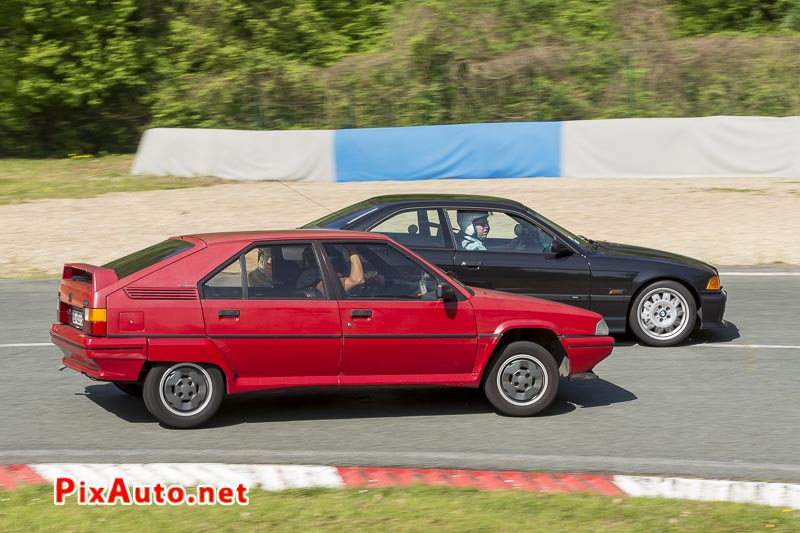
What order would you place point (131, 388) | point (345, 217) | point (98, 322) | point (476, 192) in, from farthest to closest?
point (476, 192)
point (345, 217)
point (131, 388)
point (98, 322)

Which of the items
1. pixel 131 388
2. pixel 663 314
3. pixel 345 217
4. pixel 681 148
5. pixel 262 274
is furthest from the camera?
pixel 681 148

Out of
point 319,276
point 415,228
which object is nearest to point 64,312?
point 319,276

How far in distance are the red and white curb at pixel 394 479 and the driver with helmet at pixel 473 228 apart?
4.07m

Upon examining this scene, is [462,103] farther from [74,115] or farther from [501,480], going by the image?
[501,480]

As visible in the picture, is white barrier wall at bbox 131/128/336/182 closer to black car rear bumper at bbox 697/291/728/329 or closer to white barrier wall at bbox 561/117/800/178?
white barrier wall at bbox 561/117/800/178

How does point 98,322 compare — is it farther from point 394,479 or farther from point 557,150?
point 557,150

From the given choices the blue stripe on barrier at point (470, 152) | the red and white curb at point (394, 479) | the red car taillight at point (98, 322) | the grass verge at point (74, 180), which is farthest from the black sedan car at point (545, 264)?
the grass verge at point (74, 180)

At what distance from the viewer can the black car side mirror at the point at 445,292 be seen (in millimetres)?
7655

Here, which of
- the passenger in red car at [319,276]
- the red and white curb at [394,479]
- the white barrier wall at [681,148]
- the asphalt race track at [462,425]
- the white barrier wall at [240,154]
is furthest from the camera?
the white barrier wall at [240,154]

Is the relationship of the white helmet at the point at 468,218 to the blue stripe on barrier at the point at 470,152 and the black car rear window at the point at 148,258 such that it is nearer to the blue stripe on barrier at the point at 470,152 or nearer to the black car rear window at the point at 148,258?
the black car rear window at the point at 148,258

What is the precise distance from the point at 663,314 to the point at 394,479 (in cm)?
503

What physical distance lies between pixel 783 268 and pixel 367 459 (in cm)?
1035

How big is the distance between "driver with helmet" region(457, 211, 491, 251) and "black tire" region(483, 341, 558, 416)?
256 cm

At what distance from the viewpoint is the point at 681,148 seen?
898 inches
